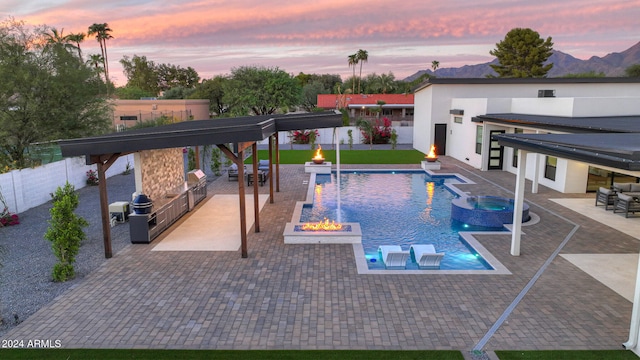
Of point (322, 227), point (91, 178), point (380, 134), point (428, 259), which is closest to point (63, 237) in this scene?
point (322, 227)

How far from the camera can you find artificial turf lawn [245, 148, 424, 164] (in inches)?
1086

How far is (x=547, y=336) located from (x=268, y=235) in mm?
7565

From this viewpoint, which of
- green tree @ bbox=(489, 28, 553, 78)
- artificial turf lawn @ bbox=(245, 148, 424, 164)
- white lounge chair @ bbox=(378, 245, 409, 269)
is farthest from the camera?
green tree @ bbox=(489, 28, 553, 78)

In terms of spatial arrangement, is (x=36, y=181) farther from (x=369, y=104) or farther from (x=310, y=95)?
(x=310, y=95)

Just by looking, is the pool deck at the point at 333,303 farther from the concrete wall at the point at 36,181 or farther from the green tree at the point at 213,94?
the green tree at the point at 213,94

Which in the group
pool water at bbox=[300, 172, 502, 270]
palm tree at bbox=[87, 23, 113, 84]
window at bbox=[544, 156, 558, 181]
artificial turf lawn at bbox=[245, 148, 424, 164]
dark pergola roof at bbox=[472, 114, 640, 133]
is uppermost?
palm tree at bbox=[87, 23, 113, 84]

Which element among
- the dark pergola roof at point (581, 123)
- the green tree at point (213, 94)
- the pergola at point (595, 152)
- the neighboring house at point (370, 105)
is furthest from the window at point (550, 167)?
the green tree at point (213, 94)

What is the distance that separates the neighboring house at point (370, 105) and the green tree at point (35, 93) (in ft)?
126

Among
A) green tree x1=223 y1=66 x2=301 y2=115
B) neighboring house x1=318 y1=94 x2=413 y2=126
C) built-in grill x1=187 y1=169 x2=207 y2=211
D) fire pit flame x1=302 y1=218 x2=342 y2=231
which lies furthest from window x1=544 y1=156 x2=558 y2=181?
green tree x1=223 y1=66 x2=301 y2=115

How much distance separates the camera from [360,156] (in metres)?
30.2

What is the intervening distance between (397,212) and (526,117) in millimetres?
9891

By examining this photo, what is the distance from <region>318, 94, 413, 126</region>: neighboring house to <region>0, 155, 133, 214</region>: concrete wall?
3959cm

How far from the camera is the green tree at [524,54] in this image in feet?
198

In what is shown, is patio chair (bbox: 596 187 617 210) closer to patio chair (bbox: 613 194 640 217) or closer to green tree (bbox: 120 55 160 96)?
patio chair (bbox: 613 194 640 217)
